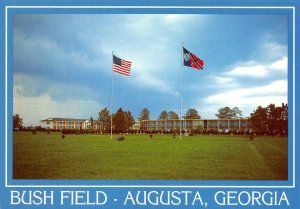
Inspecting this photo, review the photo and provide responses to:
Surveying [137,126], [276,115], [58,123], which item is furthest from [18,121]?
[137,126]

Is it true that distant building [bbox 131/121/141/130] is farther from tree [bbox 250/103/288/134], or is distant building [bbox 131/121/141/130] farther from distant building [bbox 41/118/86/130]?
distant building [bbox 41/118/86/130]

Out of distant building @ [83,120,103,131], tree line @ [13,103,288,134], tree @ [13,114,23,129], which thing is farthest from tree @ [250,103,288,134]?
distant building @ [83,120,103,131]

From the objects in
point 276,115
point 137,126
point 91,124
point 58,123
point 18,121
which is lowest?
point 137,126

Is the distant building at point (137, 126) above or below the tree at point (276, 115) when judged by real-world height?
below

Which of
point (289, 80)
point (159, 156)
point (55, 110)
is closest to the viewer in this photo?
point (289, 80)

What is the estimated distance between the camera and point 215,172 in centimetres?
936

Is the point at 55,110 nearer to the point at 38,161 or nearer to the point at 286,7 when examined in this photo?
the point at 38,161

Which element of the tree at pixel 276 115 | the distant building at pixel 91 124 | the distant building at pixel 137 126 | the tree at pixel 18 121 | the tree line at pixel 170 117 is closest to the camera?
the tree at pixel 276 115

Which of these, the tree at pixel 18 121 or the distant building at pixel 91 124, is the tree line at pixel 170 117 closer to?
the distant building at pixel 91 124

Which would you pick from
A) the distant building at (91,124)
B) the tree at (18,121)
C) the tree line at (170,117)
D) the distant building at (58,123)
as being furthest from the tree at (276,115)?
the distant building at (91,124)

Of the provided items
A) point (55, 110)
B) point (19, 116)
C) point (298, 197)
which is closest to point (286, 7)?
point (298, 197)

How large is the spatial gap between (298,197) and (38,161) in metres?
7.24

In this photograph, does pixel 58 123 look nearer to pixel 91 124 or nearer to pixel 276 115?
pixel 91 124

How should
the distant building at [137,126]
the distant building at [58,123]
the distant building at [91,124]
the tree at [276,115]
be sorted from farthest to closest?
the distant building at [137,126]
the distant building at [91,124]
the distant building at [58,123]
the tree at [276,115]
